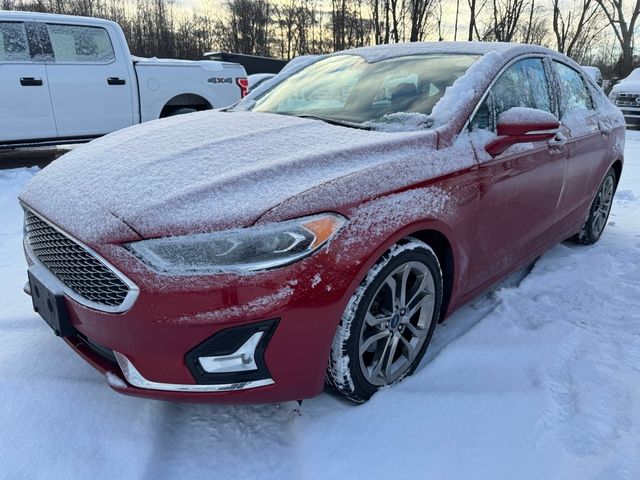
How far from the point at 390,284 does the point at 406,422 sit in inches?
21.7

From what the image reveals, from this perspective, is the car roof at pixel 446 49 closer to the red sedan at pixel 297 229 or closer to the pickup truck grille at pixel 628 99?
the red sedan at pixel 297 229

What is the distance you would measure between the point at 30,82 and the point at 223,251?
589cm

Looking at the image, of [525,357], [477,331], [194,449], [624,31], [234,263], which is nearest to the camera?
[234,263]

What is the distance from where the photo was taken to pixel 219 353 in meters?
1.72

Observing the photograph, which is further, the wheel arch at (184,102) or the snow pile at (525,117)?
the wheel arch at (184,102)

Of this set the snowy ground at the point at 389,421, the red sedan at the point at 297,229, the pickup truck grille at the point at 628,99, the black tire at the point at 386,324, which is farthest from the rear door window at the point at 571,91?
the pickup truck grille at the point at 628,99

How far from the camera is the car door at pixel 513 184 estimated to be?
100.0 inches

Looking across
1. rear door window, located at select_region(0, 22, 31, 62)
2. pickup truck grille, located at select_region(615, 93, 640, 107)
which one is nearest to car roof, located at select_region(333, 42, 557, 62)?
rear door window, located at select_region(0, 22, 31, 62)

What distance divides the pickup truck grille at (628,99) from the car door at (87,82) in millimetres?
13597

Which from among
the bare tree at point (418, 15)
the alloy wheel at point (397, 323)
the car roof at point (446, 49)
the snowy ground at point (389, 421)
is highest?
the bare tree at point (418, 15)

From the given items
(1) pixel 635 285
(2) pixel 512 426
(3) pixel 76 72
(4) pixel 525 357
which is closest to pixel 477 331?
(4) pixel 525 357

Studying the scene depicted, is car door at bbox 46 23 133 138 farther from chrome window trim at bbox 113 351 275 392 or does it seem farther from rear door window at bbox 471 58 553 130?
chrome window trim at bbox 113 351 275 392

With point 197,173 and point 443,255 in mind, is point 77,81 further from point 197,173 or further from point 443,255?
point 443,255

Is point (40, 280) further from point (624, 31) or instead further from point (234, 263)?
point (624, 31)
